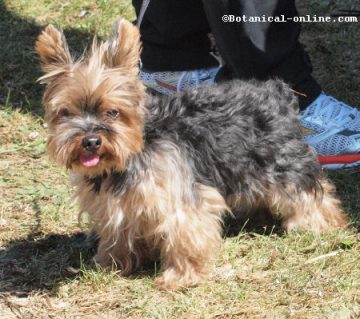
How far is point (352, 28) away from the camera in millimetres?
5891

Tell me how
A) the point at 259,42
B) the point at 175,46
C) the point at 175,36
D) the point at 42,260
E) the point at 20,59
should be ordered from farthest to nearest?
the point at 20,59
the point at 175,46
the point at 175,36
the point at 259,42
the point at 42,260

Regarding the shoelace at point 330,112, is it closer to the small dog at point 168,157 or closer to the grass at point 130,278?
the grass at point 130,278

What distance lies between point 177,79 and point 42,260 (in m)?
1.54

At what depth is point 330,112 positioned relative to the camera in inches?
162

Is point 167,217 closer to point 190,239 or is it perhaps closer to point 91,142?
point 190,239

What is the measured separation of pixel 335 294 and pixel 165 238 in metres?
0.77

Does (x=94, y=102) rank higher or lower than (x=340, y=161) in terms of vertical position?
higher

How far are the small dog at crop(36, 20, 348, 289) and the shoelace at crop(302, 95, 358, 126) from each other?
0.58 m

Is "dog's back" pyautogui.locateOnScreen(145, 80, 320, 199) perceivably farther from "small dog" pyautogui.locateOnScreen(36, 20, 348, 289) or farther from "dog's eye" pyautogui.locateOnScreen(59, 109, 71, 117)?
"dog's eye" pyautogui.locateOnScreen(59, 109, 71, 117)

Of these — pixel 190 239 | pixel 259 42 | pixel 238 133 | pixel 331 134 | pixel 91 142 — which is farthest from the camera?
pixel 331 134

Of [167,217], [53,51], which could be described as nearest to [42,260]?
[167,217]

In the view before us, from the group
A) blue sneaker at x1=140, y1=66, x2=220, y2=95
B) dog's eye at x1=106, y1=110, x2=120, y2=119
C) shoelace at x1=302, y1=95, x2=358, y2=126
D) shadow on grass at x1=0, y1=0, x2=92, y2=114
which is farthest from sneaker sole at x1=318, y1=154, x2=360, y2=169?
shadow on grass at x1=0, y1=0, x2=92, y2=114

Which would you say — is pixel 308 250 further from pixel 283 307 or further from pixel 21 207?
pixel 21 207

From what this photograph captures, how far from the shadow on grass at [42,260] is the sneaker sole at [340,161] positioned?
140cm
